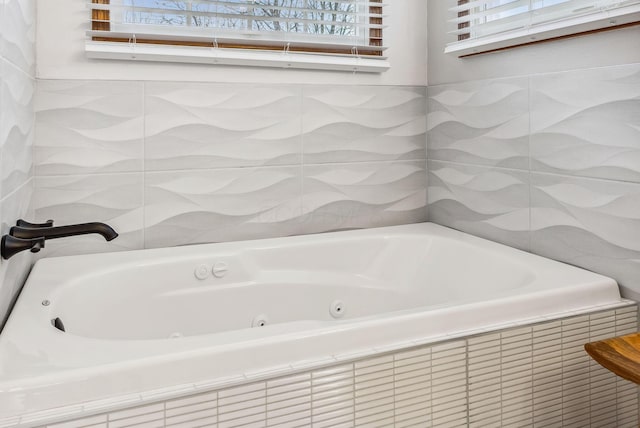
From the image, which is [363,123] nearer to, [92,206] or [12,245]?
[92,206]

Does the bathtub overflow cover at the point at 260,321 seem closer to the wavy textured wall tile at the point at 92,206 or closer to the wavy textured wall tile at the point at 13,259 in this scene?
the wavy textured wall tile at the point at 92,206

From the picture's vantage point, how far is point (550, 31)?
1.71 meters

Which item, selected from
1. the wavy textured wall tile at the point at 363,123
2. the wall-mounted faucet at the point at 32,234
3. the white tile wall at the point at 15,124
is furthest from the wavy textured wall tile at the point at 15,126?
the wavy textured wall tile at the point at 363,123

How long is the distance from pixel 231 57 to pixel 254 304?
38.0 inches

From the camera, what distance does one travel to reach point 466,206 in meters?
2.24

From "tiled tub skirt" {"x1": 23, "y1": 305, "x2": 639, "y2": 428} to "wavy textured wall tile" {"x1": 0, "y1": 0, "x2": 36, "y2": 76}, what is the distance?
96 centimetres

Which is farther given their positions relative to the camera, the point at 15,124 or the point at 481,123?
→ the point at 481,123

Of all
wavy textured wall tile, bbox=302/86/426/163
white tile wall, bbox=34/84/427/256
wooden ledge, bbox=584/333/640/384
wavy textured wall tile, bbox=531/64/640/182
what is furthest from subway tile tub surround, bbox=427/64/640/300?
wooden ledge, bbox=584/333/640/384

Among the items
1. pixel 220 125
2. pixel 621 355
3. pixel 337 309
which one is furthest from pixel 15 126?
pixel 621 355

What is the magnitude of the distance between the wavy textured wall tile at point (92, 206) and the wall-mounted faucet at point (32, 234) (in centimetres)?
39

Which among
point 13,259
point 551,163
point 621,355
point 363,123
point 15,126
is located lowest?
point 621,355

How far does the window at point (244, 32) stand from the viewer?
1.92 m

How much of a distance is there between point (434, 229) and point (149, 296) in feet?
4.10

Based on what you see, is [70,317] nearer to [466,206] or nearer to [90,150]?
[90,150]
